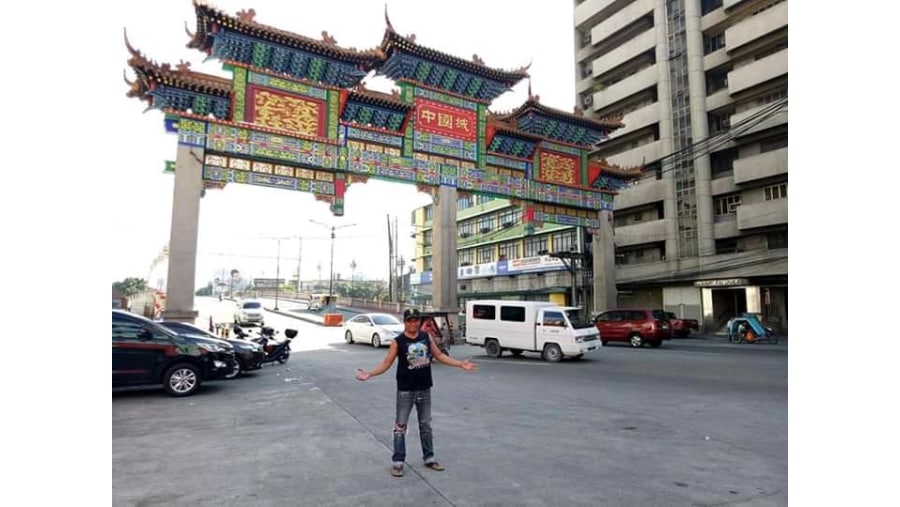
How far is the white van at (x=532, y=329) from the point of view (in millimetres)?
14258

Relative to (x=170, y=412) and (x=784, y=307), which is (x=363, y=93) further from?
(x=784, y=307)

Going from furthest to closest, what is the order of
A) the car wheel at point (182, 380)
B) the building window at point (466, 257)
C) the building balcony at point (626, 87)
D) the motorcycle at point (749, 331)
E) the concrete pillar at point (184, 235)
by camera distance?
1. the building window at point (466, 257)
2. the building balcony at point (626, 87)
3. the motorcycle at point (749, 331)
4. the concrete pillar at point (184, 235)
5. the car wheel at point (182, 380)

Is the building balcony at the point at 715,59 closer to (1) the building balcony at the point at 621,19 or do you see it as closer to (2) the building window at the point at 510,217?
(1) the building balcony at the point at 621,19

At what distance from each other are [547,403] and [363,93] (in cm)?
1516

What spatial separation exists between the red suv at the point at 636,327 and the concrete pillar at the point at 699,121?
1201 cm

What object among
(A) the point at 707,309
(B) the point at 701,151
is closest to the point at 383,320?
(A) the point at 707,309

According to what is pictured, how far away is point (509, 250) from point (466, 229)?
8189 millimetres

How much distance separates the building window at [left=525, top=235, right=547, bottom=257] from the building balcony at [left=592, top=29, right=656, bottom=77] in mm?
14838

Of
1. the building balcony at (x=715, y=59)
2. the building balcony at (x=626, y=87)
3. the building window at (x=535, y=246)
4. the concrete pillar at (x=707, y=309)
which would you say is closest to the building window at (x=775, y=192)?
the concrete pillar at (x=707, y=309)

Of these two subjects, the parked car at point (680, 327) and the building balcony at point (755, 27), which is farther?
the building balcony at point (755, 27)

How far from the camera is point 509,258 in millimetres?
46812

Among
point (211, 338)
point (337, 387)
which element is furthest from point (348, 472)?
point (211, 338)

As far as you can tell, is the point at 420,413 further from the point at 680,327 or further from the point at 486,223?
the point at 486,223

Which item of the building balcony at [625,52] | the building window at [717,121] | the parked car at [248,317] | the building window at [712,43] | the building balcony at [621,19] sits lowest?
the parked car at [248,317]
